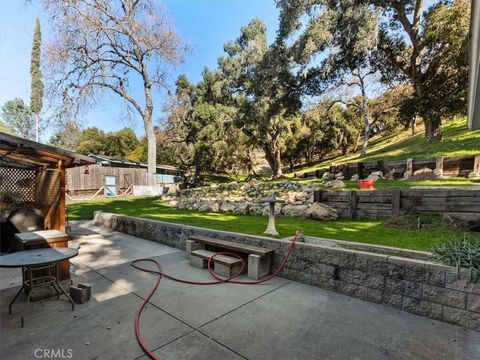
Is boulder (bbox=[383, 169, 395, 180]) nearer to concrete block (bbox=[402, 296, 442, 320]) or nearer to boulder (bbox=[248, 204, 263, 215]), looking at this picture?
boulder (bbox=[248, 204, 263, 215])

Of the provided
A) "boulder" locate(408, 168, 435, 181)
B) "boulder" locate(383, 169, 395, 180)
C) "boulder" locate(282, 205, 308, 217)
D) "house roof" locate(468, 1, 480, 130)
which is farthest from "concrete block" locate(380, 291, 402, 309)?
"boulder" locate(383, 169, 395, 180)

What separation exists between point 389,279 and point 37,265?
367 cm

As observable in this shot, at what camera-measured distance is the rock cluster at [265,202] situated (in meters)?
6.17

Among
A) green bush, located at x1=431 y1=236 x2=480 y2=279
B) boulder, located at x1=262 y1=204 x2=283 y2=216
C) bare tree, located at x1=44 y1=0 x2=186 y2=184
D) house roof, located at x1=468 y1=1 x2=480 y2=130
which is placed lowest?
boulder, located at x1=262 y1=204 x2=283 y2=216

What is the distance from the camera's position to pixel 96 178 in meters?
17.2

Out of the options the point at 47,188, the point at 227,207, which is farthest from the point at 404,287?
the point at 227,207

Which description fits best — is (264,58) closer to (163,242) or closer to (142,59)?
(142,59)

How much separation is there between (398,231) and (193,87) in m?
19.3

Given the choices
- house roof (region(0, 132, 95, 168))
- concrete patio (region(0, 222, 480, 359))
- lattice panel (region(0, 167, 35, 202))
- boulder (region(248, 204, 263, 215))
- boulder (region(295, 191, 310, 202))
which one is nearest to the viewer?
concrete patio (region(0, 222, 480, 359))

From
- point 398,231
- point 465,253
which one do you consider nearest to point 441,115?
point 398,231

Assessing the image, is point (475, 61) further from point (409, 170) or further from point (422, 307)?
point (409, 170)

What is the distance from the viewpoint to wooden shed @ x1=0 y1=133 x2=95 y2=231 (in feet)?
10.8

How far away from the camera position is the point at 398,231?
4410mm

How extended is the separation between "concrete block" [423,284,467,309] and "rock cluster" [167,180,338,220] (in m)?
3.11
